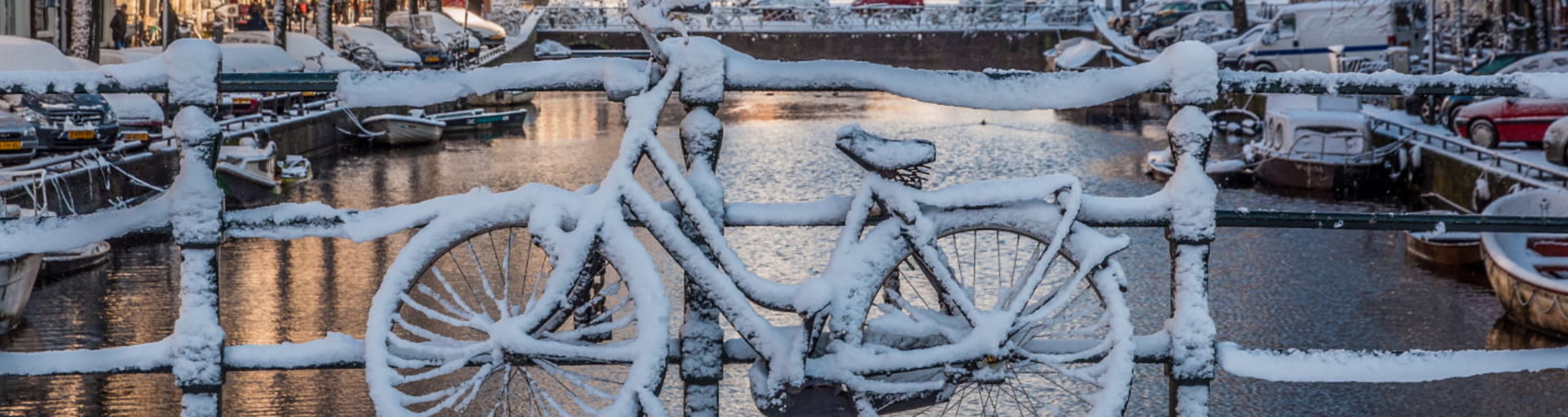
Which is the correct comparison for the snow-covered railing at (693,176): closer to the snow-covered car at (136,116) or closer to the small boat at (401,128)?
the snow-covered car at (136,116)

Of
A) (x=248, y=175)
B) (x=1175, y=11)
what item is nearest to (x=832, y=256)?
(x=248, y=175)

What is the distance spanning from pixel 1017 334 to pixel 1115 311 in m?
0.19

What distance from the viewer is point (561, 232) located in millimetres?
3338

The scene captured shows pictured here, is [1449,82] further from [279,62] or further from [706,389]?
[279,62]

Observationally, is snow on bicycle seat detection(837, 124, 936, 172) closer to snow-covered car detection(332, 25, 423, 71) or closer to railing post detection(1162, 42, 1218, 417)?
railing post detection(1162, 42, 1218, 417)

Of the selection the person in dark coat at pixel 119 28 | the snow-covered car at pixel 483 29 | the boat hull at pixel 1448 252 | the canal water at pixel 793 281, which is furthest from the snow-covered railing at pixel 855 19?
the boat hull at pixel 1448 252

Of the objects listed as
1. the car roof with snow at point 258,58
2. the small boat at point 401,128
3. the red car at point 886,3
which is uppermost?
the red car at point 886,3

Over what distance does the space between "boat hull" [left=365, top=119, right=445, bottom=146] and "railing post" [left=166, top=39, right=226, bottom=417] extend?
82.3ft

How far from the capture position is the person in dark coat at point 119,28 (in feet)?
123

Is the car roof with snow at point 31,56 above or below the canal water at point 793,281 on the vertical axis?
above

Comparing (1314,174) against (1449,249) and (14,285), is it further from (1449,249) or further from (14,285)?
(14,285)

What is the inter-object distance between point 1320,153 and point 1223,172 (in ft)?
4.09

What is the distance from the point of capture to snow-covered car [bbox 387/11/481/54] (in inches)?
1909

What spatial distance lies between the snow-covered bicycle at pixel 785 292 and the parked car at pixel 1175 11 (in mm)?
45682
